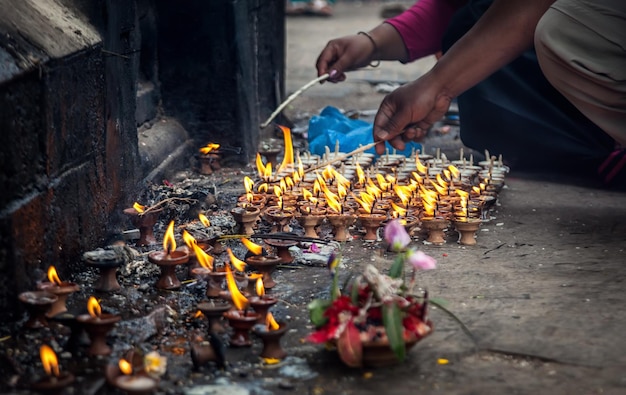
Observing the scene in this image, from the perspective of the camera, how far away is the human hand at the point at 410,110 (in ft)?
17.0

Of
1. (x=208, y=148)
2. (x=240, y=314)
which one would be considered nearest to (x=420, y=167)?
(x=208, y=148)

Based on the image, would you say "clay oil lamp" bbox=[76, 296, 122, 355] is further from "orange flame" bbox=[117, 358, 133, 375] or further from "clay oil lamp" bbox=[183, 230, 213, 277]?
"clay oil lamp" bbox=[183, 230, 213, 277]

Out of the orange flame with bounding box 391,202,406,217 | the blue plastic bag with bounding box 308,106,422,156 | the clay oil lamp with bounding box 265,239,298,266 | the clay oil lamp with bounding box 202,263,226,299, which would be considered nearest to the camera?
the clay oil lamp with bounding box 202,263,226,299

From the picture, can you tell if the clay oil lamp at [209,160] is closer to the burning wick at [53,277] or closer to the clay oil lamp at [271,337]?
the burning wick at [53,277]

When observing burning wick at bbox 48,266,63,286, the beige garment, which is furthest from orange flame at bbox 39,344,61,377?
the beige garment

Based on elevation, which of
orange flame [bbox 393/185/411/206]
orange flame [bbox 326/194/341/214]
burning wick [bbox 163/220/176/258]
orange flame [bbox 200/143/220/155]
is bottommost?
orange flame [bbox 200/143/220/155]

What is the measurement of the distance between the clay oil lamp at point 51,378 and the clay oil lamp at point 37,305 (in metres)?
0.29

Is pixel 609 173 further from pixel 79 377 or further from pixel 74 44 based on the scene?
pixel 79 377

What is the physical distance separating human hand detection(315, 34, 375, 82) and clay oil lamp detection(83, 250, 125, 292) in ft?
8.92

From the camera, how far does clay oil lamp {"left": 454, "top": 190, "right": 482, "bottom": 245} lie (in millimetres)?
4234

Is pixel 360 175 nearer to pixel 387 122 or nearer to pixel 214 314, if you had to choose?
pixel 387 122

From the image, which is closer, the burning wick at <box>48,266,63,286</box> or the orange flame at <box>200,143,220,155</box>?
the burning wick at <box>48,266,63,286</box>

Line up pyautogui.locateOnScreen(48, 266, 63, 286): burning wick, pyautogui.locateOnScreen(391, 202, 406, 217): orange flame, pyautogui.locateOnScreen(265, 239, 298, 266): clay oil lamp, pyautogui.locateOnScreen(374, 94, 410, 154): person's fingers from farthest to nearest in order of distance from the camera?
pyautogui.locateOnScreen(374, 94, 410, 154): person's fingers
pyautogui.locateOnScreen(391, 202, 406, 217): orange flame
pyautogui.locateOnScreen(265, 239, 298, 266): clay oil lamp
pyautogui.locateOnScreen(48, 266, 63, 286): burning wick

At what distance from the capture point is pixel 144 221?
4113mm
